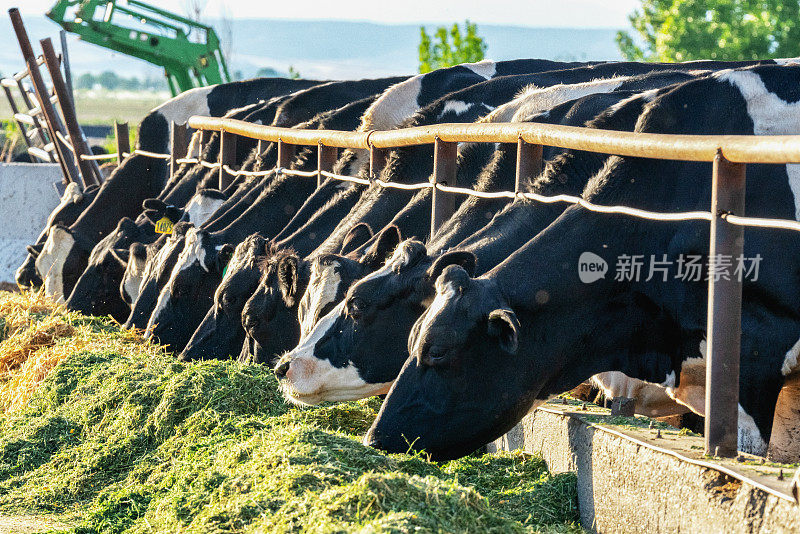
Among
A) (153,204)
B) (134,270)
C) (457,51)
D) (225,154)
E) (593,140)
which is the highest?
(457,51)

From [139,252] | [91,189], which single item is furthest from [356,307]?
[91,189]

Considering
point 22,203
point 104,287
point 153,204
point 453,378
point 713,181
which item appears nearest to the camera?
point 713,181

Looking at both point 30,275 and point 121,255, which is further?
point 30,275

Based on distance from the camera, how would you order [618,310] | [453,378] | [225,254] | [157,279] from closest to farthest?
[453,378] < [618,310] < [225,254] < [157,279]

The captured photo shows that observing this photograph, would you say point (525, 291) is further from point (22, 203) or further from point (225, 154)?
point (22, 203)

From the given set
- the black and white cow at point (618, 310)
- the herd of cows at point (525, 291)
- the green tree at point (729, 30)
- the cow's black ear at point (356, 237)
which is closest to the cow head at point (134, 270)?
the herd of cows at point (525, 291)

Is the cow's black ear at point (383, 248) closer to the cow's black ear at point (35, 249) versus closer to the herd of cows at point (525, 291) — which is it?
the herd of cows at point (525, 291)

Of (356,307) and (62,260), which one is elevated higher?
(356,307)

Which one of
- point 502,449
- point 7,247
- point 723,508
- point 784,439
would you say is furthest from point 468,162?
point 7,247

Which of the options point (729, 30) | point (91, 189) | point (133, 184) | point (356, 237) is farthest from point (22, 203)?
point (729, 30)

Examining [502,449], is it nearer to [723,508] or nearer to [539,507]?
[539,507]

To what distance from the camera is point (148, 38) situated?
18.8 meters

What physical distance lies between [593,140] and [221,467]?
1.96 metres

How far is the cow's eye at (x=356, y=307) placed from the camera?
494 cm
